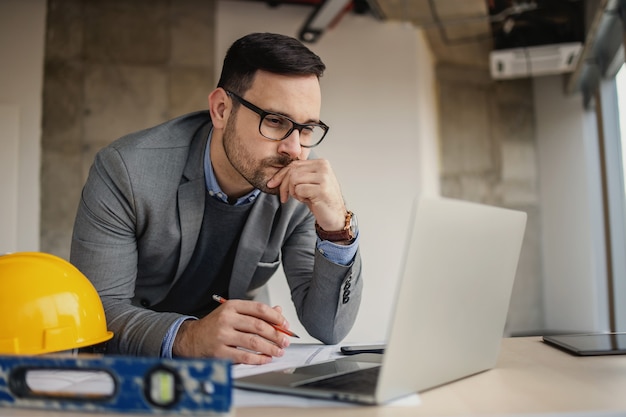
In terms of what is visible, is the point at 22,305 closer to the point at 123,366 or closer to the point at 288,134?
the point at 123,366

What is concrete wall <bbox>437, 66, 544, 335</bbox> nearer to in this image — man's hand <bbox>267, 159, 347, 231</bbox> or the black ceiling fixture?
the black ceiling fixture

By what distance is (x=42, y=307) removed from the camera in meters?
1.01

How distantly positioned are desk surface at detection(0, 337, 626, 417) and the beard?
0.80 meters

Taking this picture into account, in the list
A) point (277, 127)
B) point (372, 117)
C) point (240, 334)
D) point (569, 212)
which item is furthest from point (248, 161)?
point (569, 212)

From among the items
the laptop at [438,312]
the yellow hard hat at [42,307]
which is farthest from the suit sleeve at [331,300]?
the yellow hard hat at [42,307]

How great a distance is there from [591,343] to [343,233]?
2.00 feet

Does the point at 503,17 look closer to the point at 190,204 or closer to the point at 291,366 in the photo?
the point at 190,204

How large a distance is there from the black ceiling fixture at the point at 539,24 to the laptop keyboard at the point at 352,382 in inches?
170

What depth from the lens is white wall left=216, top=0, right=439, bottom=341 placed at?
5.13 metres

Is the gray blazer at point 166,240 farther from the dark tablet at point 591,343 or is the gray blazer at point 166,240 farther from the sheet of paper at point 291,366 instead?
the dark tablet at point 591,343

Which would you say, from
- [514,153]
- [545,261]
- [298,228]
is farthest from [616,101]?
[298,228]

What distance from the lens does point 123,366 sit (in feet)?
2.23

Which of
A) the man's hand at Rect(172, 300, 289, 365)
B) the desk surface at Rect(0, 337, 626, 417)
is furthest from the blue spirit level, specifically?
the man's hand at Rect(172, 300, 289, 365)

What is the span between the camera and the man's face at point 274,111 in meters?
1.62
